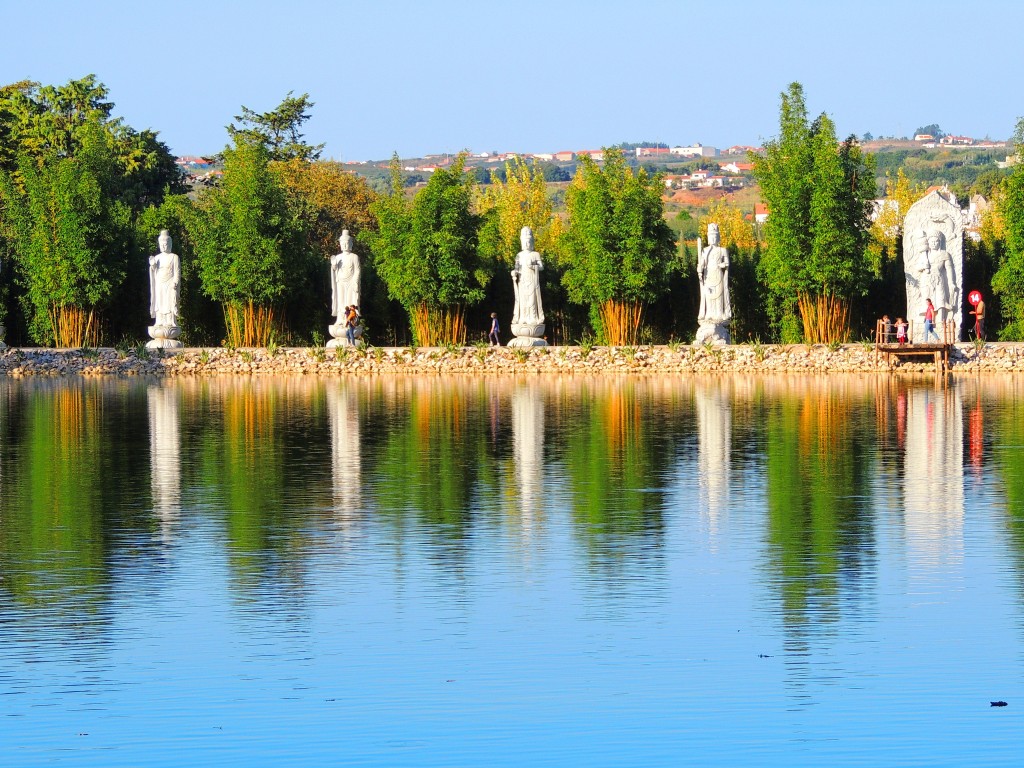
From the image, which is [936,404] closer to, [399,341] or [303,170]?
[399,341]

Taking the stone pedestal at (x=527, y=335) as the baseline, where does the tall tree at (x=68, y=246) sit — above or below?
above

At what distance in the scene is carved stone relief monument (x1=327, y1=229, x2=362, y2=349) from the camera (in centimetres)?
3325

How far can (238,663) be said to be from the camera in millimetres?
7781

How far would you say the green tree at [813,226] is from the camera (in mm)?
31219

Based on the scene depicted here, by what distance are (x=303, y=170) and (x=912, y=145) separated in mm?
119958

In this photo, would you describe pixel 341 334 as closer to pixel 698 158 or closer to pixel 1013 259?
pixel 1013 259

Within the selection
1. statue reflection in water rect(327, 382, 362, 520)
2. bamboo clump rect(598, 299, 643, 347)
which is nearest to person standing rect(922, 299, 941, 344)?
bamboo clump rect(598, 299, 643, 347)

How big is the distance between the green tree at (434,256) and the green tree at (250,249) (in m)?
2.02

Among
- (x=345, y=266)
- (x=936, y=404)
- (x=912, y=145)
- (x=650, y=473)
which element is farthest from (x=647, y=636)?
(x=912, y=145)

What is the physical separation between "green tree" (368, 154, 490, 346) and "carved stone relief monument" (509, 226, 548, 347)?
3.26 ft

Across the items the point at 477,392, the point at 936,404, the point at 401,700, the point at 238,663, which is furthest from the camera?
the point at 477,392

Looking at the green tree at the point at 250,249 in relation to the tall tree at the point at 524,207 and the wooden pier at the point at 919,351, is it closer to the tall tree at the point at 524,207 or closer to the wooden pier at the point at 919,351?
the wooden pier at the point at 919,351

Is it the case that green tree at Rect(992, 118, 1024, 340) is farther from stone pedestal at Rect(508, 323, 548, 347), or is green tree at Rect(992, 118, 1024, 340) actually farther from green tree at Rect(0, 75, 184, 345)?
green tree at Rect(0, 75, 184, 345)

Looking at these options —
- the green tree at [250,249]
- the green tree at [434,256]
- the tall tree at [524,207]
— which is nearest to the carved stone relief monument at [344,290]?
the green tree at [434,256]
